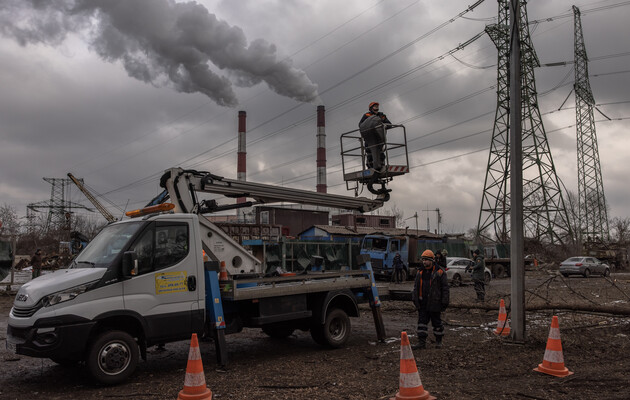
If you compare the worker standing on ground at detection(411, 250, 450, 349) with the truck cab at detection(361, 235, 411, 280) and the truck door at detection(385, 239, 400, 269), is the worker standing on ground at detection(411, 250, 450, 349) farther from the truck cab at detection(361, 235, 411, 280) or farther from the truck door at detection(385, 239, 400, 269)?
the truck door at detection(385, 239, 400, 269)

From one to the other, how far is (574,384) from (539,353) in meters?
2.00

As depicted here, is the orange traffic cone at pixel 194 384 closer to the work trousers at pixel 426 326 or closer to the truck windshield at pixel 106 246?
the truck windshield at pixel 106 246

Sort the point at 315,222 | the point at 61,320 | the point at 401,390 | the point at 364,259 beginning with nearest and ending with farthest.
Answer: the point at 401,390 < the point at 61,320 < the point at 364,259 < the point at 315,222

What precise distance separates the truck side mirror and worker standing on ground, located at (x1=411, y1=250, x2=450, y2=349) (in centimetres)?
486

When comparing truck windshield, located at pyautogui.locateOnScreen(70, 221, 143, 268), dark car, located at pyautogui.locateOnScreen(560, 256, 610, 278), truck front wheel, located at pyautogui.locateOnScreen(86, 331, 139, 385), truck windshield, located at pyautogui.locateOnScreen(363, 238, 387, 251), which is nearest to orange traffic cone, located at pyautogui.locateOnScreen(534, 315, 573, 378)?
truck front wheel, located at pyautogui.locateOnScreen(86, 331, 139, 385)

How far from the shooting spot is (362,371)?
720 centimetres

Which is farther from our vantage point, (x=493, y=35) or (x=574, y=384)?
(x=493, y=35)

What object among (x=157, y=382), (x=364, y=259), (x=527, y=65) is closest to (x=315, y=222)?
(x=527, y=65)

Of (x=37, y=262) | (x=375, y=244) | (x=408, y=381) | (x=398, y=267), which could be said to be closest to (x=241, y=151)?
(x=375, y=244)

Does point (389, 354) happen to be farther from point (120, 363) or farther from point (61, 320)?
point (61, 320)

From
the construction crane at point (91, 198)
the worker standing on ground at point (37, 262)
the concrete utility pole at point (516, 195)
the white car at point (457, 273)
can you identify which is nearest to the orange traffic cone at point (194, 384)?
the concrete utility pole at point (516, 195)

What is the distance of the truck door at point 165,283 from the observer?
6.79m

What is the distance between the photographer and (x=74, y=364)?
7.05m

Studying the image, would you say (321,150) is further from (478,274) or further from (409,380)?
(409,380)
